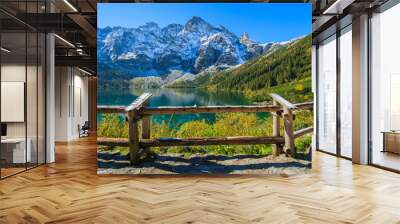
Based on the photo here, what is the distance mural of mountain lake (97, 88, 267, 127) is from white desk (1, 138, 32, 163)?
146cm

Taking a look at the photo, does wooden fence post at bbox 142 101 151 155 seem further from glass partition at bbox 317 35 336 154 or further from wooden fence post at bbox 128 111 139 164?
glass partition at bbox 317 35 336 154

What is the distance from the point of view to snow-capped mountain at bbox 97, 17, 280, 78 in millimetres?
6320

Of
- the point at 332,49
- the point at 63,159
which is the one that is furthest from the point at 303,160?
the point at 63,159

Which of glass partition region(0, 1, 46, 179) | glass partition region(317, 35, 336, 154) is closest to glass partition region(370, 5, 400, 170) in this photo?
Answer: glass partition region(317, 35, 336, 154)

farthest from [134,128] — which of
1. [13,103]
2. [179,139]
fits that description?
[13,103]

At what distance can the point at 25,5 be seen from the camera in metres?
6.52

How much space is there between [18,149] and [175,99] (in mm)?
2782

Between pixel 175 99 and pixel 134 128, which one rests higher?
pixel 175 99

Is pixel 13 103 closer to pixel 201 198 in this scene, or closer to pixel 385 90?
pixel 201 198

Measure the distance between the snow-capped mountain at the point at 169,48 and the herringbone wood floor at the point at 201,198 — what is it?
1790 mm

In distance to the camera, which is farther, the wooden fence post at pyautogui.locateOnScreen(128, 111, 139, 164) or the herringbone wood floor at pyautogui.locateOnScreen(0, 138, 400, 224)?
the wooden fence post at pyautogui.locateOnScreen(128, 111, 139, 164)

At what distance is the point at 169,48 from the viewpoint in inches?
251

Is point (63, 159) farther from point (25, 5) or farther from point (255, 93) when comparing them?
point (255, 93)

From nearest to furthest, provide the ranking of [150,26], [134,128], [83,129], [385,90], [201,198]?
[201,198]
[134,128]
[150,26]
[385,90]
[83,129]
